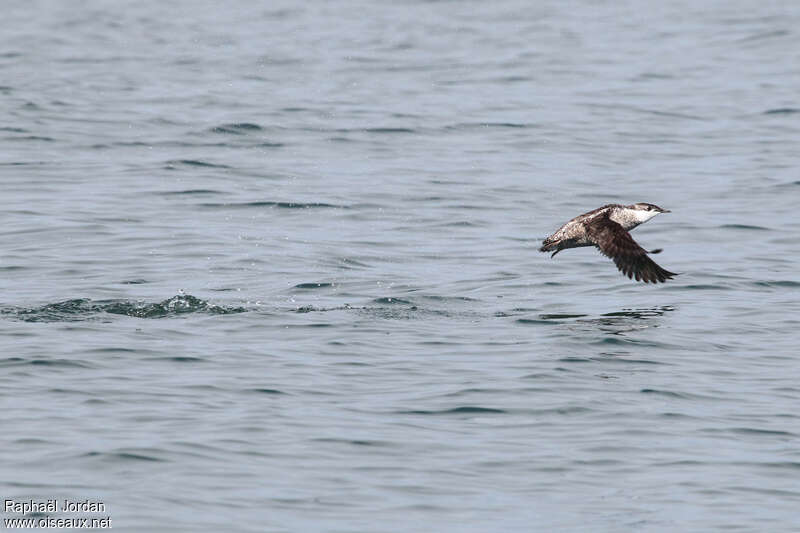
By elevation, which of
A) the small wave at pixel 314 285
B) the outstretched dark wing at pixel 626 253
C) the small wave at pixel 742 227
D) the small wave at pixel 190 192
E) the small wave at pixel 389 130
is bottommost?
the small wave at pixel 314 285

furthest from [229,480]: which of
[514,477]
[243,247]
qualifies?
[243,247]

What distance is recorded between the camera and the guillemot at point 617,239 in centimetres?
1481

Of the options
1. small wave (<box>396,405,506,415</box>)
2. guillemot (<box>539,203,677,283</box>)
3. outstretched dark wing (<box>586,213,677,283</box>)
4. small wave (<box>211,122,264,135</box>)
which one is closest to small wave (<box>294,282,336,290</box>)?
guillemot (<box>539,203,677,283</box>)

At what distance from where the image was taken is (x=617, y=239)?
14984mm

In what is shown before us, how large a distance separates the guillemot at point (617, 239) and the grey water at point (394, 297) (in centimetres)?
64

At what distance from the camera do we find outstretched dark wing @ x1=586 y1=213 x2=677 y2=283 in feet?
48.5

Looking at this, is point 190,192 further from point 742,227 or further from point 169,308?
point 742,227

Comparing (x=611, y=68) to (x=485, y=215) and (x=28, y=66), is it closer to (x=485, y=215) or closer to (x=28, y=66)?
(x=28, y=66)

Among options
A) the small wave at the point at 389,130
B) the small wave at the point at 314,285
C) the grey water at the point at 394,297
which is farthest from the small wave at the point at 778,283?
the small wave at the point at 389,130

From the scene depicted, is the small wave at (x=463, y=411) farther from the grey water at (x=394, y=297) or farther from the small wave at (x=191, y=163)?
the small wave at (x=191, y=163)

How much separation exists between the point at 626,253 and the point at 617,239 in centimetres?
19

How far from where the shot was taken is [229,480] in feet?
33.6

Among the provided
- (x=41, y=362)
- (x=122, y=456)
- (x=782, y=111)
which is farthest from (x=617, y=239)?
(x=782, y=111)

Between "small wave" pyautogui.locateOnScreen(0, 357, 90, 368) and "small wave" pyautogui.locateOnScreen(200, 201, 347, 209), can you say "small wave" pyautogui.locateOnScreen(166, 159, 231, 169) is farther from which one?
"small wave" pyautogui.locateOnScreen(0, 357, 90, 368)
